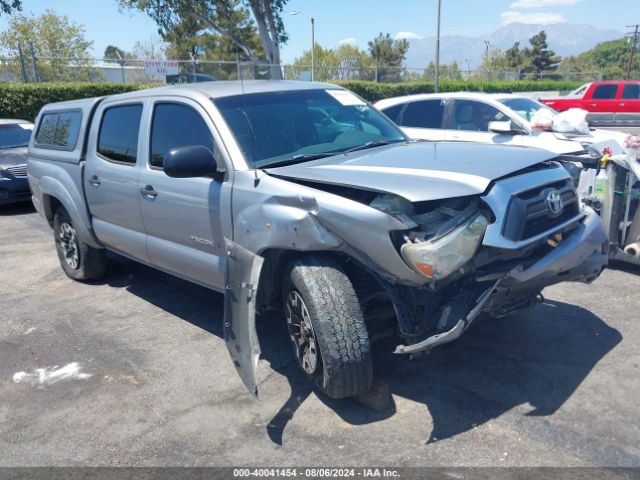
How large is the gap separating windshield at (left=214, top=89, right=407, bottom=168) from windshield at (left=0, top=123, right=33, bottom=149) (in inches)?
338

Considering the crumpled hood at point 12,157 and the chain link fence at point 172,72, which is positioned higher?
the chain link fence at point 172,72

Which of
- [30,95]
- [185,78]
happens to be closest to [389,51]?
[185,78]

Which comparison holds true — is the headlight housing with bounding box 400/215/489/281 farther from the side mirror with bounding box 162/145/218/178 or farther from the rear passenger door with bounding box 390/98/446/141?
the rear passenger door with bounding box 390/98/446/141

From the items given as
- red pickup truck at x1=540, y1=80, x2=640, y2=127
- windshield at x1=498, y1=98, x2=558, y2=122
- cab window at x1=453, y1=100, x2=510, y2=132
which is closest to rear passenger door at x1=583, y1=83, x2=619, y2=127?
red pickup truck at x1=540, y1=80, x2=640, y2=127

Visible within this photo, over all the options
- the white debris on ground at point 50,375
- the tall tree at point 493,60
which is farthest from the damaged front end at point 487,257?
the tall tree at point 493,60

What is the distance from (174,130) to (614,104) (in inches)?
801

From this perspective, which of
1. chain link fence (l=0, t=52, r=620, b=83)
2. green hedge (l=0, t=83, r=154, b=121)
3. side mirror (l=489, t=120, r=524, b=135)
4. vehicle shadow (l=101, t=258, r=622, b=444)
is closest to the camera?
vehicle shadow (l=101, t=258, r=622, b=444)

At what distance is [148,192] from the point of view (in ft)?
15.3

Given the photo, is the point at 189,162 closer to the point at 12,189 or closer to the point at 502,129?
the point at 502,129

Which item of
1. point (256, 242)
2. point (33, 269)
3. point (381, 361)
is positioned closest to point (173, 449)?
point (256, 242)

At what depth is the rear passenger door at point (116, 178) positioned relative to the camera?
4.94 meters

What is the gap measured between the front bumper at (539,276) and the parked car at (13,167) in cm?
909

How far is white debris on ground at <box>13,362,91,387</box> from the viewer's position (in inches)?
163

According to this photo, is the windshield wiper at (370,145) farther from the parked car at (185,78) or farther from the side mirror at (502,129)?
the parked car at (185,78)
